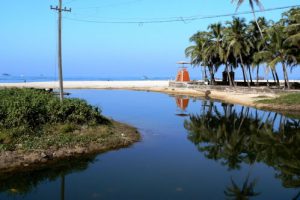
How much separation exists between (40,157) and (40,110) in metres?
4.37

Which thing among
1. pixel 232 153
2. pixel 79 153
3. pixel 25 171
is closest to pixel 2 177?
pixel 25 171

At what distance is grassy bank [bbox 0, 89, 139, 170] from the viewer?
1540 cm

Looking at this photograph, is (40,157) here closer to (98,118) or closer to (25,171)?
(25,171)

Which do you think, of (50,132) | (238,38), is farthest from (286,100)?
(50,132)

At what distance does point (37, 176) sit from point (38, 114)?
5902 mm

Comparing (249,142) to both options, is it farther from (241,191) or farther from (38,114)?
(38,114)

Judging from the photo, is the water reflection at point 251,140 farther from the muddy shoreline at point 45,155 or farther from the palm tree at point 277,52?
the palm tree at point 277,52

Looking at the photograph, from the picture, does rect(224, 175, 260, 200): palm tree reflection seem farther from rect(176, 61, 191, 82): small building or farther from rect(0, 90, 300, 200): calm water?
rect(176, 61, 191, 82): small building

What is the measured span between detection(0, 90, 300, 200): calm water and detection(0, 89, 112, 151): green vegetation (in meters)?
1.89

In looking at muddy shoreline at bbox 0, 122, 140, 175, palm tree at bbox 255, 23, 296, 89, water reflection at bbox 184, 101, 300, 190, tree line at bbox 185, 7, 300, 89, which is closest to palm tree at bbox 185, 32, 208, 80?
tree line at bbox 185, 7, 300, 89

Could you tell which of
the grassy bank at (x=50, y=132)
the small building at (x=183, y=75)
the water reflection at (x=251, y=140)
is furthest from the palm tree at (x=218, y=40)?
the grassy bank at (x=50, y=132)

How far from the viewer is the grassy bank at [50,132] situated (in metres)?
15.4

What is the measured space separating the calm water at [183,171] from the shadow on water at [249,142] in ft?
0.11

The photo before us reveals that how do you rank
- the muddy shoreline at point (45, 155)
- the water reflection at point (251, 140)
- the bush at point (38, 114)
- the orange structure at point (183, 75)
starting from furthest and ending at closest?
the orange structure at point (183, 75), the bush at point (38, 114), the water reflection at point (251, 140), the muddy shoreline at point (45, 155)
